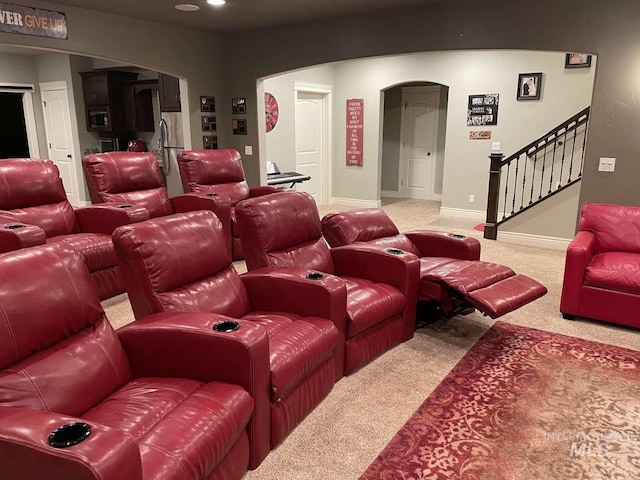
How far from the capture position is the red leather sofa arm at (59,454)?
4.14 feet

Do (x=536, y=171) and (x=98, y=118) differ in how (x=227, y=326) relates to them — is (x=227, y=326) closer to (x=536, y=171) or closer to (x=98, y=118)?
(x=536, y=171)

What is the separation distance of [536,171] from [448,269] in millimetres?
4328

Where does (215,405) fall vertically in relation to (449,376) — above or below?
above

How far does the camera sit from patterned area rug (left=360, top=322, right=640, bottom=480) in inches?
84.6

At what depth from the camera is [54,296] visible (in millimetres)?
1793

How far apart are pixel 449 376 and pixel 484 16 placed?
12.0ft

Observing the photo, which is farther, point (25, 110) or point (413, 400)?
point (25, 110)

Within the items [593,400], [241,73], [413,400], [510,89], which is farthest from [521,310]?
[241,73]

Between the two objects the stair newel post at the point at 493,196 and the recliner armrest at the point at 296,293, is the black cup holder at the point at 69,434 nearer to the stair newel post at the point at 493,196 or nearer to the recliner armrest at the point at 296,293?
the recliner armrest at the point at 296,293

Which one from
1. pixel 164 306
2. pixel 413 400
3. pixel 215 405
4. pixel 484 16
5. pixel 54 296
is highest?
pixel 484 16

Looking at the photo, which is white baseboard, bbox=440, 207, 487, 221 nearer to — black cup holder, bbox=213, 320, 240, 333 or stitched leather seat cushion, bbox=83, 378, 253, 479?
black cup holder, bbox=213, 320, 240, 333

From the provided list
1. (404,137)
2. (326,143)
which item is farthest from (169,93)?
(404,137)

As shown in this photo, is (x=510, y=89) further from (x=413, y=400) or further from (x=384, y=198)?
(x=413, y=400)

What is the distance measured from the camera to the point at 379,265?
127 inches
